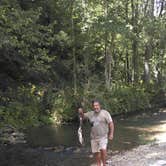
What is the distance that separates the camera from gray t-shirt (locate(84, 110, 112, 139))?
13.0 m

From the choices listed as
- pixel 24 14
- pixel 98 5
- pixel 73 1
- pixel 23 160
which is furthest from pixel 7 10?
pixel 98 5

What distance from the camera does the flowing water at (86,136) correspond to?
19.6 meters

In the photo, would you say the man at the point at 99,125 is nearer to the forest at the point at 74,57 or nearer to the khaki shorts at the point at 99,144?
the khaki shorts at the point at 99,144

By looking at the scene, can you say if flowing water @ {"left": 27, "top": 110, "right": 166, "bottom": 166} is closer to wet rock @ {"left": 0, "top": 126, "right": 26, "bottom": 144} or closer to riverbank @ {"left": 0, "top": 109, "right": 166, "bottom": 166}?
riverbank @ {"left": 0, "top": 109, "right": 166, "bottom": 166}

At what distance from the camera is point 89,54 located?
132 feet

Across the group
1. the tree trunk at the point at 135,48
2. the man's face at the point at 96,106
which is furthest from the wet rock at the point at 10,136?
the tree trunk at the point at 135,48

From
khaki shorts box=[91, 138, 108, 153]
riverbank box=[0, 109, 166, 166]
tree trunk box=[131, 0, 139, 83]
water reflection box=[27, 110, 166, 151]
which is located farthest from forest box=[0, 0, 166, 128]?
khaki shorts box=[91, 138, 108, 153]

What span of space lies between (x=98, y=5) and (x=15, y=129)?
48.7 feet

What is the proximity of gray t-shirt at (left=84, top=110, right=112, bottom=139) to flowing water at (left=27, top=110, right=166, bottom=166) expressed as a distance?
471cm

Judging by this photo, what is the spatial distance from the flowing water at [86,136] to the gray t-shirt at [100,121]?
4709mm

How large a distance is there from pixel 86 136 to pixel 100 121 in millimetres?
11072

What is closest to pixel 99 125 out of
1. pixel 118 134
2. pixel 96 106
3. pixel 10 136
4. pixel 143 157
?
pixel 96 106

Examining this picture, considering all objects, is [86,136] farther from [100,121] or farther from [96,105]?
[96,105]

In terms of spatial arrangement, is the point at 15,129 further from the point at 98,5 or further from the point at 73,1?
the point at 98,5
